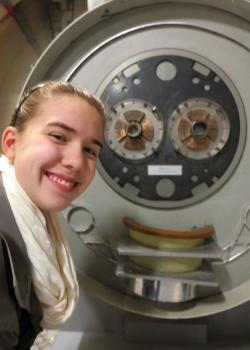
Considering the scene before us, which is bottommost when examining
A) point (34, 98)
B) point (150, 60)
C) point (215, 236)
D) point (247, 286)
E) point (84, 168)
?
point (247, 286)

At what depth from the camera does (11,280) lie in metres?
0.57

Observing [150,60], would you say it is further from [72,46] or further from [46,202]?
[46,202]

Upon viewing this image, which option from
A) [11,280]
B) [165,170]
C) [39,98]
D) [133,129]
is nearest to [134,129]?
[133,129]

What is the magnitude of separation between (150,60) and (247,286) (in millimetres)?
604

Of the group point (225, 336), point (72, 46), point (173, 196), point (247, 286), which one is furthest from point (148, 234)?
point (72, 46)

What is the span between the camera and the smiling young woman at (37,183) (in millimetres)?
579

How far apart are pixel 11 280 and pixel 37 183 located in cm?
16

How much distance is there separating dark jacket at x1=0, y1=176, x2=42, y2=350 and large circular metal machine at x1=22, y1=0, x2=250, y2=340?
0.93 feet

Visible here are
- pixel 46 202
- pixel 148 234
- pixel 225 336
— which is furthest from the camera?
pixel 225 336

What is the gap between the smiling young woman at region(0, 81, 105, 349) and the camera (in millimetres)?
579

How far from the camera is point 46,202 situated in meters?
0.62

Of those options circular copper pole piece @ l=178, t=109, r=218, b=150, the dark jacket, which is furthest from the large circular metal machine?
the dark jacket

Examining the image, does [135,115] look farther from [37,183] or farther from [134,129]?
[37,183]

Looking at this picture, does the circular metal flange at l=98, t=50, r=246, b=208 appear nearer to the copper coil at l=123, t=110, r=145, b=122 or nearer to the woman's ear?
the copper coil at l=123, t=110, r=145, b=122
